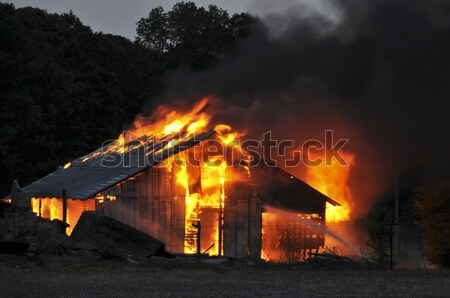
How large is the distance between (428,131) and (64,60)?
3613 cm

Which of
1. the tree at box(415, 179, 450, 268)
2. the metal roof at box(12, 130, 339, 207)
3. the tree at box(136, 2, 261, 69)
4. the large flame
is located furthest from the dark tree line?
the tree at box(415, 179, 450, 268)

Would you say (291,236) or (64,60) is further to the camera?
(64,60)

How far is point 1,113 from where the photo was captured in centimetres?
5191

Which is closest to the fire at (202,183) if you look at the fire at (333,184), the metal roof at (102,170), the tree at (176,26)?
the metal roof at (102,170)

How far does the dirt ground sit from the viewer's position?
2073cm

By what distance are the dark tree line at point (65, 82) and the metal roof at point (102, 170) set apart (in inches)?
322

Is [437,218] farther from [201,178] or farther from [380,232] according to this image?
[201,178]

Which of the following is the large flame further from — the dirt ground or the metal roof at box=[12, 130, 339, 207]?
the dirt ground

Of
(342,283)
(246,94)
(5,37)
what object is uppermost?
(5,37)

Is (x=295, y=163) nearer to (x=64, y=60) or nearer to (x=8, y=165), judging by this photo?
(x=8, y=165)

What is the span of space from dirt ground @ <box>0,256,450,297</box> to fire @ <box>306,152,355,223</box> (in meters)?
10.5

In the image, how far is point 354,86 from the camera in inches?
1586

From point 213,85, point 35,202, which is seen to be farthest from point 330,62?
point 35,202

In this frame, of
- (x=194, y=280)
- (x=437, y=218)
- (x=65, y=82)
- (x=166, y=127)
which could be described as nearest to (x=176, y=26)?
(x=65, y=82)
